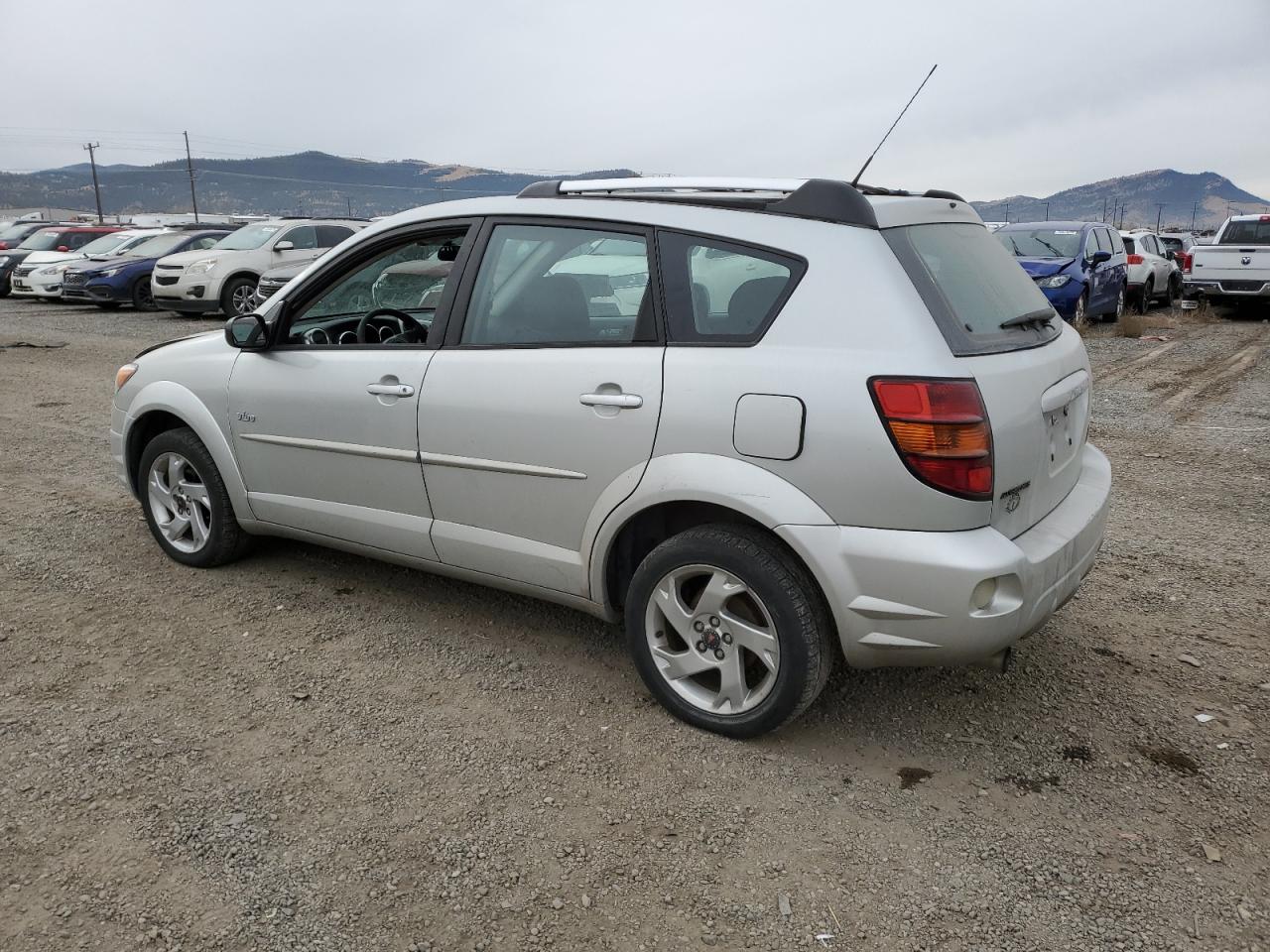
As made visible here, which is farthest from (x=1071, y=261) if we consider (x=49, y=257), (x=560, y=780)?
(x=49, y=257)

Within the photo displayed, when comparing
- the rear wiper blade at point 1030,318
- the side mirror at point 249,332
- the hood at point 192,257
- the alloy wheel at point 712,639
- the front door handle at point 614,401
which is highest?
the hood at point 192,257

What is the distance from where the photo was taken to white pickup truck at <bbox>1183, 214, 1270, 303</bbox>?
1603cm

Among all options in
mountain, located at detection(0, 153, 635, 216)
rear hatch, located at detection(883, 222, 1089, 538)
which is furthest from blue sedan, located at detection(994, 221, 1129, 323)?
mountain, located at detection(0, 153, 635, 216)

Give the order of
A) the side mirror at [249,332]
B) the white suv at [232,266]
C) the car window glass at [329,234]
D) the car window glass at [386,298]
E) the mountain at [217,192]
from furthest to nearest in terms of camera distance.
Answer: the mountain at [217,192], the car window glass at [329,234], the white suv at [232,266], the side mirror at [249,332], the car window glass at [386,298]

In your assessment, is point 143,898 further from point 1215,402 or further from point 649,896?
point 1215,402

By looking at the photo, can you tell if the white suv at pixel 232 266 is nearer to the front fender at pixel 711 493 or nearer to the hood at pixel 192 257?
the hood at pixel 192 257

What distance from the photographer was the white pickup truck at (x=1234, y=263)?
52.6 ft

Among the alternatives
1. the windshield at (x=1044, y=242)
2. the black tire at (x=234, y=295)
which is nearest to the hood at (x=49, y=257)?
the black tire at (x=234, y=295)

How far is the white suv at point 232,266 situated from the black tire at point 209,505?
11413mm

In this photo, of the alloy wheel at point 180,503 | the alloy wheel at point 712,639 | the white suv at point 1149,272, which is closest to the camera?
the alloy wheel at point 712,639

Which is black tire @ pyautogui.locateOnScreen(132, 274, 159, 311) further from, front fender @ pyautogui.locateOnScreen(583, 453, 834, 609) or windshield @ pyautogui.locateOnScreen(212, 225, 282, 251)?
front fender @ pyautogui.locateOnScreen(583, 453, 834, 609)

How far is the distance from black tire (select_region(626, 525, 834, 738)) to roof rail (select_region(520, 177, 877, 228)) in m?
0.98

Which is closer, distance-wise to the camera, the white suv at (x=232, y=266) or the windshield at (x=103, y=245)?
the white suv at (x=232, y=266)

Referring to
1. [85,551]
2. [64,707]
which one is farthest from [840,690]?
[85,551]
